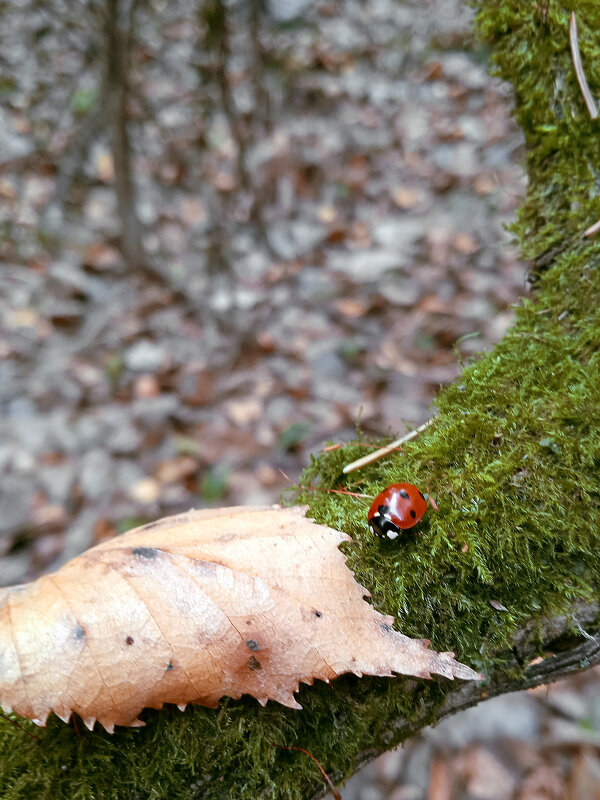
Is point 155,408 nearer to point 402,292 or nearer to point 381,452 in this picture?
Result: point 402,292

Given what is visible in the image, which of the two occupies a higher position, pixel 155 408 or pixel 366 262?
pixel 366 262

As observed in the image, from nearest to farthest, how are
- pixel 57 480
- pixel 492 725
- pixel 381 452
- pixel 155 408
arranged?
pixel 381 452 < pixel 492 725 < pixel 57 480 < pixel 155 408

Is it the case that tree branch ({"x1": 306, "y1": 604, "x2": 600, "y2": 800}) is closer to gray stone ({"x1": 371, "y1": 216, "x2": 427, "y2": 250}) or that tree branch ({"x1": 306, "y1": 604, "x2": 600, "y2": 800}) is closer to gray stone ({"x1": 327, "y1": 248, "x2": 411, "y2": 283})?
gray stone ({"x1": 327, "y1": 248, "x2": 411, "y2": 283})

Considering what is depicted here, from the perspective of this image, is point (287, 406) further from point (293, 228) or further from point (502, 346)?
point (502, 346)

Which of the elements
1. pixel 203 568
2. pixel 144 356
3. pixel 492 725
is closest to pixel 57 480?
pixel 144 356

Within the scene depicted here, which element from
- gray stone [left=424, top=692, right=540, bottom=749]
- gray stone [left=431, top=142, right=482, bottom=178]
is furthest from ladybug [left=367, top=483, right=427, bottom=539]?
gray stone [left=431, top=142, right=482, bottom=178]

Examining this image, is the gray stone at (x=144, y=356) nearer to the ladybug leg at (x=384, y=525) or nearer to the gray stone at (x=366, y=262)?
the gray stone at (x=366, y=262)

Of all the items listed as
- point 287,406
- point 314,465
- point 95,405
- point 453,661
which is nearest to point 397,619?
point 453,661
